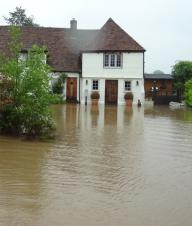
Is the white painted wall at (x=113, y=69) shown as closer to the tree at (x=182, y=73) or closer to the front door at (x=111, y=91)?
the front door at (x=111, y=91)

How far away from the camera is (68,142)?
1591 cm

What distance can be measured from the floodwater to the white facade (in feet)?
85.2

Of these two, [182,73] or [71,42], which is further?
[182,73]

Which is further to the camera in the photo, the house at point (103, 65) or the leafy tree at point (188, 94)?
the house at point (103, 65)

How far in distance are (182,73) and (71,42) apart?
11.3 meters

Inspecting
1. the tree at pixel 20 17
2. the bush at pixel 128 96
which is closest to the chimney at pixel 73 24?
the bush at pixel 128 96

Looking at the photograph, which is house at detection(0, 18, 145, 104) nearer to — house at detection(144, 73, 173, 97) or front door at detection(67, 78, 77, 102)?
front door at detection(67, 78, 77, 102)

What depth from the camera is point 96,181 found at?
10383 mm

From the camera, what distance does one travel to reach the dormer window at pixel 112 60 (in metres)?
43.3

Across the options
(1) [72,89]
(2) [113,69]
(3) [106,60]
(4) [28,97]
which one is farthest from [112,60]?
(4) [28,97]

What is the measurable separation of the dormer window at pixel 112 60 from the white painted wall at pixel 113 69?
263 mm

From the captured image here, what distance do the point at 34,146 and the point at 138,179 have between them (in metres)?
4.68

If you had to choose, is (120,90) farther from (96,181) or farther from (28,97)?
(96,181)

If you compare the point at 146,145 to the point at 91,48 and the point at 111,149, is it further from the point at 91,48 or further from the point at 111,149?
the point at 91,48
